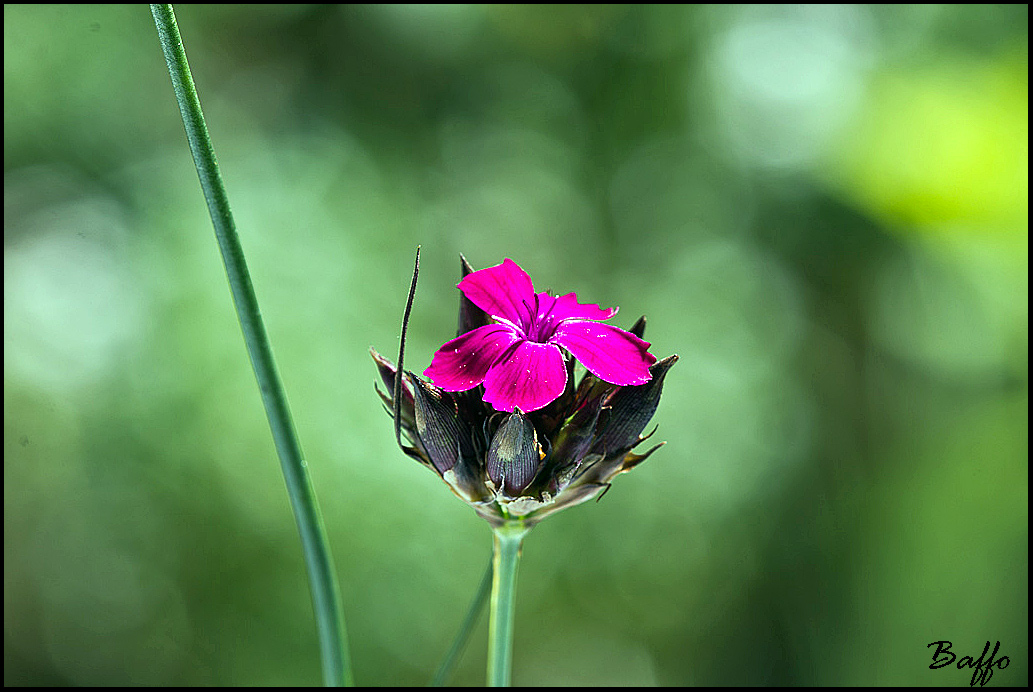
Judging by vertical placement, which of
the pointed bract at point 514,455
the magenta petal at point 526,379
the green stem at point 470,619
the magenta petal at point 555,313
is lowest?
the green stem at point 470,619

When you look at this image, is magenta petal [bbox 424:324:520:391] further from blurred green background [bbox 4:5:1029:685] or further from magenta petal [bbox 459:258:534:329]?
blurred green background [bbox 4:5:1029:685]

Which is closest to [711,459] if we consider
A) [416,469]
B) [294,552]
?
[416,469]

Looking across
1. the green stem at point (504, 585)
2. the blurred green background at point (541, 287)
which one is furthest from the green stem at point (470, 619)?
the blurred green background at point (541, 287)

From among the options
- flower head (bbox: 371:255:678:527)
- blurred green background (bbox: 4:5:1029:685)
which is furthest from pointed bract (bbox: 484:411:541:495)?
blurred green background (bbox: 4:5:1029:685)

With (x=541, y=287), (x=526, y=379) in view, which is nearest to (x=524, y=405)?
(x=526, y=379)

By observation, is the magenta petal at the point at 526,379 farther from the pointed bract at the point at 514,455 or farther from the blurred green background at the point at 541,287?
the blurred green background at the point at 541,287
